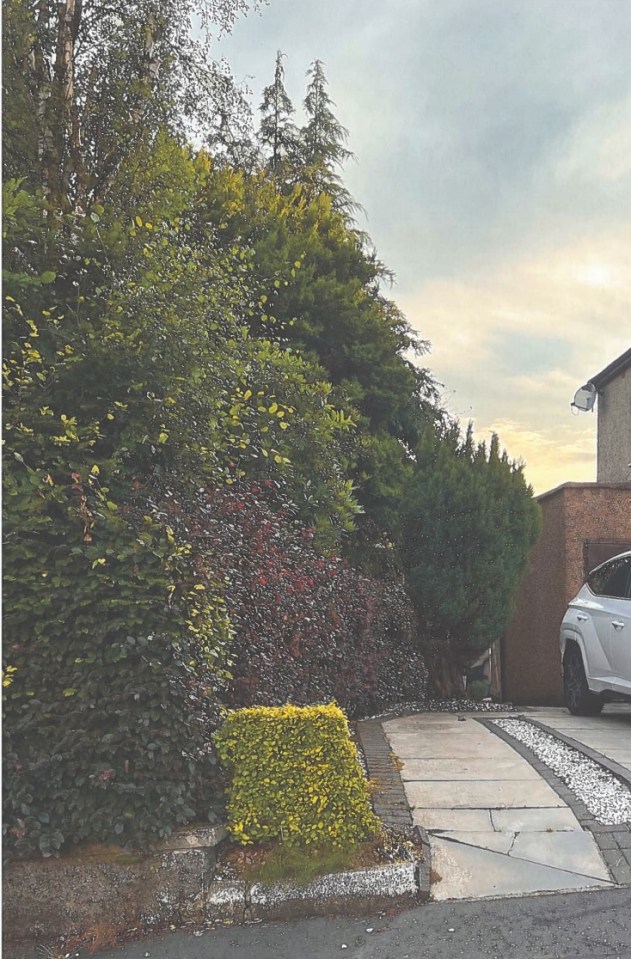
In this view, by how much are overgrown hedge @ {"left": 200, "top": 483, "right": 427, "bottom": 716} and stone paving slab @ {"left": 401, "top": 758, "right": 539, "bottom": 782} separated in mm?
971

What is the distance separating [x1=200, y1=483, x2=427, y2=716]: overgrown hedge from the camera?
200 inches

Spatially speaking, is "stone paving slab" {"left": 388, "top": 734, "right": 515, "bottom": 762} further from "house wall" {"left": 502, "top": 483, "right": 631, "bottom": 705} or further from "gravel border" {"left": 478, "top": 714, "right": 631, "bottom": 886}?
"house wall" {"left": 502, "top": 483, "right": 631, "bottom": 705}

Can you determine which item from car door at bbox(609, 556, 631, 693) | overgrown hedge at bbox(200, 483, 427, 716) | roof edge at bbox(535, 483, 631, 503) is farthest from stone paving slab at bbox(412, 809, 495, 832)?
roof edge at bbox(535, 483, 631, 503)

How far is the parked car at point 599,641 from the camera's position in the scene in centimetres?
724

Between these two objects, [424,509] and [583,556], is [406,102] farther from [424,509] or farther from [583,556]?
[583,556]

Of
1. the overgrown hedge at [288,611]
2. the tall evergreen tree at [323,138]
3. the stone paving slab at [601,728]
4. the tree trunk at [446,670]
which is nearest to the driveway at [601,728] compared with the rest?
the stone paving slab at [601,728]

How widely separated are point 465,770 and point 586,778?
84 centimetres

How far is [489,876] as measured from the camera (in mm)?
4035

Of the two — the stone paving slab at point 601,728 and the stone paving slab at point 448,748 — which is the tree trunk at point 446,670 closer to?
the stone paving slab at point 601,728

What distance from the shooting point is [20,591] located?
160 inches

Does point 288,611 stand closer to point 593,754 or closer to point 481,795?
point 481,795

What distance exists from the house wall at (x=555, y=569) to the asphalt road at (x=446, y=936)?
764 centimetres

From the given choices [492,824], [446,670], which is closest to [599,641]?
[446,670]

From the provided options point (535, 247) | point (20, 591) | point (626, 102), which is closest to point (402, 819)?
point (20, 591)
